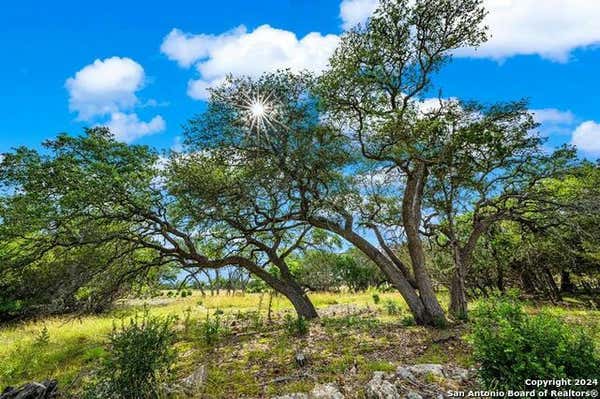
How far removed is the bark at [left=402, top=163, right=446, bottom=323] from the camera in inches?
378

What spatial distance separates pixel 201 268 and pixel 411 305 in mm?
6275

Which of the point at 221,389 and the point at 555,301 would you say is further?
the point at 555,301

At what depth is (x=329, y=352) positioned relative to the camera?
739 centimetres

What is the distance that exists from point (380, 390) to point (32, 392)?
5.59m

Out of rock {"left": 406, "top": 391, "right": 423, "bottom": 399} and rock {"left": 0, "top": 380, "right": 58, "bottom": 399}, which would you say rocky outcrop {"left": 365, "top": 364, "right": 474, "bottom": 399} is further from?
rock {"left": 0, "top": 380, "right": 58, "bottom": 399}

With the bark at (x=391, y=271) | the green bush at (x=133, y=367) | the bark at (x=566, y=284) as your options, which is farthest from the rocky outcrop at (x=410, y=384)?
the bark at (x=566, y=284)

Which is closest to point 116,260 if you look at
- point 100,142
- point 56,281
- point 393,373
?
point 56,281

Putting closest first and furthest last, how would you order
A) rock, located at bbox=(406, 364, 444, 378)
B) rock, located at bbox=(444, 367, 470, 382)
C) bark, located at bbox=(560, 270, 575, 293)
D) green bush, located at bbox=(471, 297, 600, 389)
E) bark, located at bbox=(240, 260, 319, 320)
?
green bush, located at bbox=(471, 297, 600, 389) < rock, located at bbox=(444, 367, 470, 382) < rock, located at bbox=(406, 364, 444, 378) < bark, located at bbox=(240, 260, 319, 320) < bark, located at bbox=(560, 270, 575, 293)

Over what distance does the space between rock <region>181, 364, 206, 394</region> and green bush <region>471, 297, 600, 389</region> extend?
4.29 metres

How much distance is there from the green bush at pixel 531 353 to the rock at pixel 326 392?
204cm

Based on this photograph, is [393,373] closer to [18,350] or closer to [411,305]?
[411,305]

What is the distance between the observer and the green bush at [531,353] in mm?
3689

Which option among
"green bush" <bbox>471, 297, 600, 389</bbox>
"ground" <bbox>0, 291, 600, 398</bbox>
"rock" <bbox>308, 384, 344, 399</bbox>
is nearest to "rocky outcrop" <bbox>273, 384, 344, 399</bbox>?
"rock" <bbox>308, 384, 344, 399</bbox>

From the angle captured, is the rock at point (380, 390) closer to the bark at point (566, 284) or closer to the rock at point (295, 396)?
the rock at point (295, 396)
